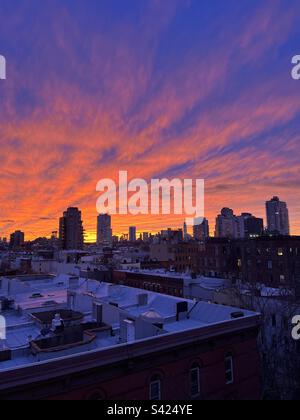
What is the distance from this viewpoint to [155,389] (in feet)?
49.5

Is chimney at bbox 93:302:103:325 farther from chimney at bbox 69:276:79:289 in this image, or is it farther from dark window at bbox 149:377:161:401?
chimney at bbox 69:276:79:289

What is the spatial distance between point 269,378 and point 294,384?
6.83 feet

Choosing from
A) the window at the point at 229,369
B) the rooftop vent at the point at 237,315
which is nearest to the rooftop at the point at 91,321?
the rooftop vent at the point at 237,315

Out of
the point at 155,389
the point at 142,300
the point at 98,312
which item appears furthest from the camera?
the point at 142,300

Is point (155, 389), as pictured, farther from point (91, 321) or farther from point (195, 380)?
point (91, 321)

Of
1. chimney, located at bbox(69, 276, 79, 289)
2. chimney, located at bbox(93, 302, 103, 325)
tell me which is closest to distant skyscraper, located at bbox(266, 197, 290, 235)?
chimney, located at bbox(69, 276, 79, 289)

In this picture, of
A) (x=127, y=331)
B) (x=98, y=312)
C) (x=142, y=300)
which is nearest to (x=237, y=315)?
(x=127, y=331)

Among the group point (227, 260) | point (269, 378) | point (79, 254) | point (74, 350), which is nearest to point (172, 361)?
point (74, 350)

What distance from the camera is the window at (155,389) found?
1496 centimetres

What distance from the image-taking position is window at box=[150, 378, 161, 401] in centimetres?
1496

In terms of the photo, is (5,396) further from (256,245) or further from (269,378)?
(256,245)

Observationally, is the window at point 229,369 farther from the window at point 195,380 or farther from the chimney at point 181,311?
the chimney at point 181,311

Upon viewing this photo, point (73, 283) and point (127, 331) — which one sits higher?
point (73, 283)

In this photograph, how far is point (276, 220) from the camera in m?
192
